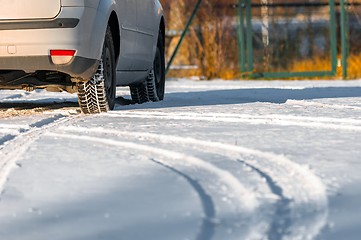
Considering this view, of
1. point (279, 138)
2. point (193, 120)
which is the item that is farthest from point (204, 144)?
point (193, 120)

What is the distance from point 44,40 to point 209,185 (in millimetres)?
4180

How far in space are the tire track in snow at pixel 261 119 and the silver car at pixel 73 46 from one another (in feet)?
1.24

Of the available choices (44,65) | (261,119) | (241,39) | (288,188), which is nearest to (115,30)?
(44,65)

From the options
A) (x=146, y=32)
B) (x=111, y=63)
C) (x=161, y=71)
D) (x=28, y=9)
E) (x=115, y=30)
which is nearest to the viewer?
(x=28, y=9)

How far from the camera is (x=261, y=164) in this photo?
216 inches

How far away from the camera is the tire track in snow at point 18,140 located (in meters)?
5.61

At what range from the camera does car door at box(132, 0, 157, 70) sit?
10914mm

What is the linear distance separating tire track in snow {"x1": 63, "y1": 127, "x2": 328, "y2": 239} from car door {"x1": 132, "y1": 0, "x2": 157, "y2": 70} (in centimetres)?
421

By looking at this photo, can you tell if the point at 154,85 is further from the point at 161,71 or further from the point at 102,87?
the point at 102,87

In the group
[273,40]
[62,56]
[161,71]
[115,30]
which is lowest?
[273,40]

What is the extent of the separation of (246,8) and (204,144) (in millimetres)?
15898

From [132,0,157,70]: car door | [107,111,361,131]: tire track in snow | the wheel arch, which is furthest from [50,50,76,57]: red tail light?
[132,0,157,70]: car door

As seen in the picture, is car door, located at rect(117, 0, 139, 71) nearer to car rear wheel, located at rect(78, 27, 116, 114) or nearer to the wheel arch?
the wheel arch

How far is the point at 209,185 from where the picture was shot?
15.8 ft
